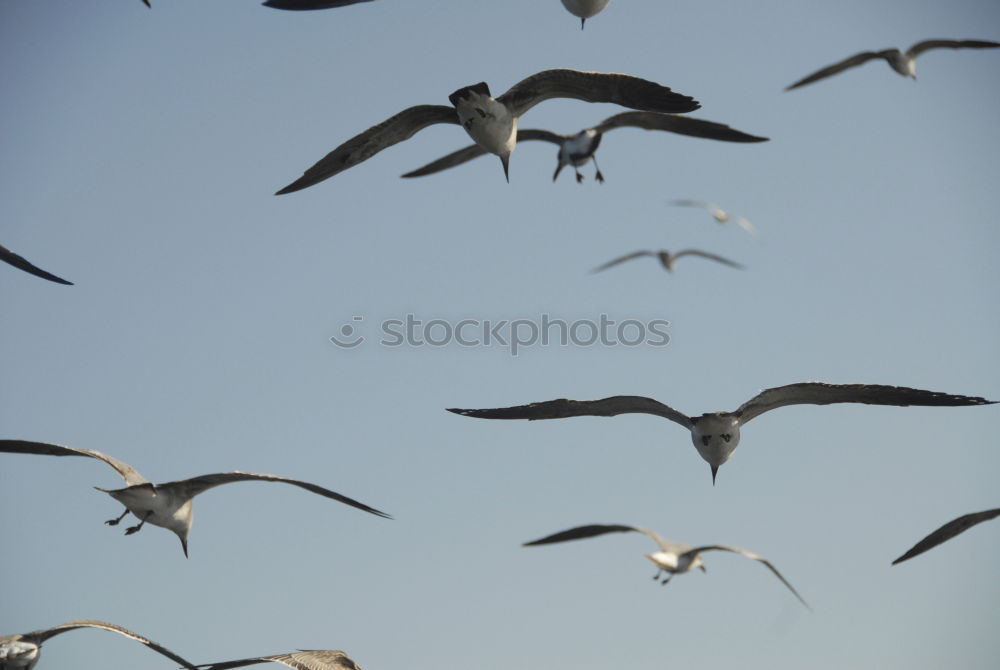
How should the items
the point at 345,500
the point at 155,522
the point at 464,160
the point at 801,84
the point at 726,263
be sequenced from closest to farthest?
the point at 345,500 < the point at 155,522 < the point at 464,160 < the point at 801,84 < the point at 726,263

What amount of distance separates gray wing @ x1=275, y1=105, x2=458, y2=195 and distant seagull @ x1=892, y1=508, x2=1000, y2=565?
8871mm

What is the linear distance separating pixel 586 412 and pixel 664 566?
4009 millimetres

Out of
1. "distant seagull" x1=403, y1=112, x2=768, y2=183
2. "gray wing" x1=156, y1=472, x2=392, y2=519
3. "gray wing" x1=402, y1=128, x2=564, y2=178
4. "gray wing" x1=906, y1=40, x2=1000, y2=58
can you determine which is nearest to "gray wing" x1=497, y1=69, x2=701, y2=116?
"distant seagull" x1=403, y1=112, x2=768, y2=183

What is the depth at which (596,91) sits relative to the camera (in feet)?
50.4

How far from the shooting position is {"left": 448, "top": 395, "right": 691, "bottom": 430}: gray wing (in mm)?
15383

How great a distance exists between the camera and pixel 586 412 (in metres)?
16.0

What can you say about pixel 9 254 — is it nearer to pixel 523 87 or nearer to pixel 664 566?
pixel 523 87

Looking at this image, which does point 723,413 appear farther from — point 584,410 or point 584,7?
point 584,7

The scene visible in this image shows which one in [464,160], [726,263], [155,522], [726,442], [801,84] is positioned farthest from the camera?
[726,263]

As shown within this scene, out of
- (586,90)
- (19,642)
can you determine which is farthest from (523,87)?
(19,642)

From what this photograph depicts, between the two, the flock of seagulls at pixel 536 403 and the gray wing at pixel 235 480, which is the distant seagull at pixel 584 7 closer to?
the flock of seagulls at pixel 536 403

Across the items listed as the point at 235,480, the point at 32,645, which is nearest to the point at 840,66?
the point at 235,480

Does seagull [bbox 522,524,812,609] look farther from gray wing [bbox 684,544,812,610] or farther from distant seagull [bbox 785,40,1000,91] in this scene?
distant seagull [bbox 785,40,1000,91]

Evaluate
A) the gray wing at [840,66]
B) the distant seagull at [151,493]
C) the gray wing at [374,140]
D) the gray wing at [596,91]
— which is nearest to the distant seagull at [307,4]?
the gray wing at [374,140]
